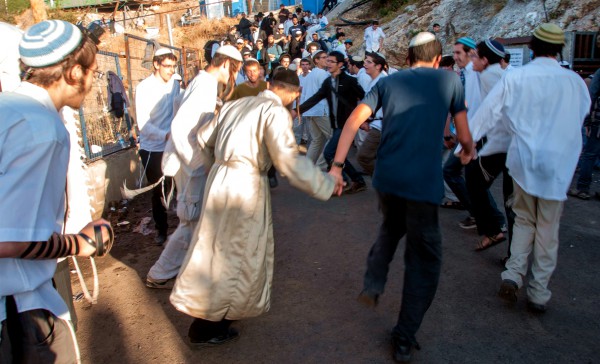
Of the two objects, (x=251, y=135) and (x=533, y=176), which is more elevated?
(x=251, y=135)

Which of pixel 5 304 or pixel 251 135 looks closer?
pixel 5 304

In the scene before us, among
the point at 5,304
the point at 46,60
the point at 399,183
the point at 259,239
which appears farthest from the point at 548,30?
the point at 5,304

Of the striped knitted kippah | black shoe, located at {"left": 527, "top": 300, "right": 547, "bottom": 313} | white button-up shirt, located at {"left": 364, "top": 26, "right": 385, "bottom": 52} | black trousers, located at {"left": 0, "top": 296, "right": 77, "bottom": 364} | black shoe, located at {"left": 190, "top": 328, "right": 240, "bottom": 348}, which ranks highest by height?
the striped knitted kippah

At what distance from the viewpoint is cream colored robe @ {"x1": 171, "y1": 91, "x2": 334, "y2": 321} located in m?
2.78

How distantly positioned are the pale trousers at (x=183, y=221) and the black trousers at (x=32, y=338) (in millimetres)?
2255

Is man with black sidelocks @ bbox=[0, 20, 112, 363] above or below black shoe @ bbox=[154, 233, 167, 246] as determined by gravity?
above

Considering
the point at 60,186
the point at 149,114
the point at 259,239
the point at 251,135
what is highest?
the point at 60,186

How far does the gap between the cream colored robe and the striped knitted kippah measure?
129 centimetres

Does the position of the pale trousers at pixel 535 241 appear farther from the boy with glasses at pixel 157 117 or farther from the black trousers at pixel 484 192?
the boy with glasses at pixel 157 117

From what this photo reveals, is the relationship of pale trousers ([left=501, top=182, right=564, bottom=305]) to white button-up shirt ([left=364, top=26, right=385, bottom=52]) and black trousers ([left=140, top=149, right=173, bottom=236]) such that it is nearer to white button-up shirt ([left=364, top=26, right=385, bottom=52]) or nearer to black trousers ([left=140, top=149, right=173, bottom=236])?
black trousers ([left=140, top=149, right=173, bottom=236])

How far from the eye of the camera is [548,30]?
3.42 meters

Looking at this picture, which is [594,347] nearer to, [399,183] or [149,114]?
[399,183]

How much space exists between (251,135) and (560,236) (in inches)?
151

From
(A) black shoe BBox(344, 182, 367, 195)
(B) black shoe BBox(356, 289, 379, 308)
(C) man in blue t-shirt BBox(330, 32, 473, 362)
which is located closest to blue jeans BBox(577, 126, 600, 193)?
(A) black shoe BBox(344, 182, 367, 195)
